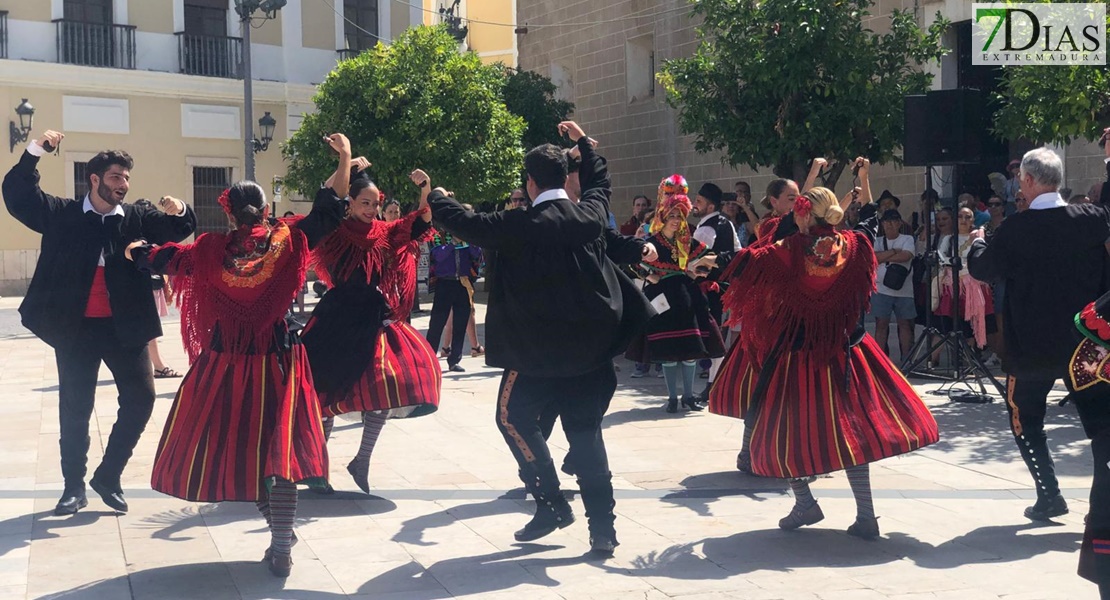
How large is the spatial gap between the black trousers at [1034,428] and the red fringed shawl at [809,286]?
2.96 ft

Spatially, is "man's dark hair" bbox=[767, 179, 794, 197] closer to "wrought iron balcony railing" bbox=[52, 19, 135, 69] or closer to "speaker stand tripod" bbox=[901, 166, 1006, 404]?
"speaker stand tripod" bbox=[901, 166, 1006, 404]

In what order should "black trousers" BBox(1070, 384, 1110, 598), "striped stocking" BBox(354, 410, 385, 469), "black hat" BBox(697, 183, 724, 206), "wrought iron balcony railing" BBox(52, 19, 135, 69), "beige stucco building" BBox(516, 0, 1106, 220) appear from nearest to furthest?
"black trousers" BBox(1070, 384, 1110, 598), "striped stocking" BBox(354, 410, 385, 469), "black hat" BBox(697, 183, 724, 206), "beige stucco building" BBox(516, 0, 1106, 220), "wrought iron balcony railing" BBox(52, 19, 135, 69)

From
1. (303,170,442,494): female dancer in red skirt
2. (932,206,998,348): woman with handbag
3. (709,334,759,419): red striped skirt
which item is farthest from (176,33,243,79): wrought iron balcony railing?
(709,334,759,419): red striped skirt

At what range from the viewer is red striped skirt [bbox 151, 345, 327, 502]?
5.34 metres

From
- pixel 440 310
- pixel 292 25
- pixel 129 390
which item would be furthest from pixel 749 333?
pixel 292 25

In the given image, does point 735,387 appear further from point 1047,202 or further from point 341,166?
point 341,166

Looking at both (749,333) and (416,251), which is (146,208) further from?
(749,333)

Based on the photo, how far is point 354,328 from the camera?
6934 mm

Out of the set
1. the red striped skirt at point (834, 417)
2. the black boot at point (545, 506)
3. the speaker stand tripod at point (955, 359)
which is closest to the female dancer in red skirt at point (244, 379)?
the black boot at point (545, 506)

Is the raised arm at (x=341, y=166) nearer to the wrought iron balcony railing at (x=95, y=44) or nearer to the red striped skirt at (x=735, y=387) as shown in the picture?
the red striped skirt at (x=735, y=387)

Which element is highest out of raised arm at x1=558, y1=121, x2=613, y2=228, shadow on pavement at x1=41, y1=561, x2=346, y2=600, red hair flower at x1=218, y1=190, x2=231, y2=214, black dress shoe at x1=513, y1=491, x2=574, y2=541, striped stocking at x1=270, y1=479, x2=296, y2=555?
raised arm at x1=558, y1=121, x2=613, y2=228

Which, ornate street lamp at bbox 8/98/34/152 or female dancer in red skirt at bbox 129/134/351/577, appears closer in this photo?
female dancer in red skirt at bbox 129/134/351/577

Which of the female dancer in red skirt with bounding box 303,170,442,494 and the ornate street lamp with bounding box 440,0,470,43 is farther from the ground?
the ornate street lamp with bounding box 440,0,470,43

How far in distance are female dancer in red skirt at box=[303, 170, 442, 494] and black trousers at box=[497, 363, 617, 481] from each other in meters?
1.14
